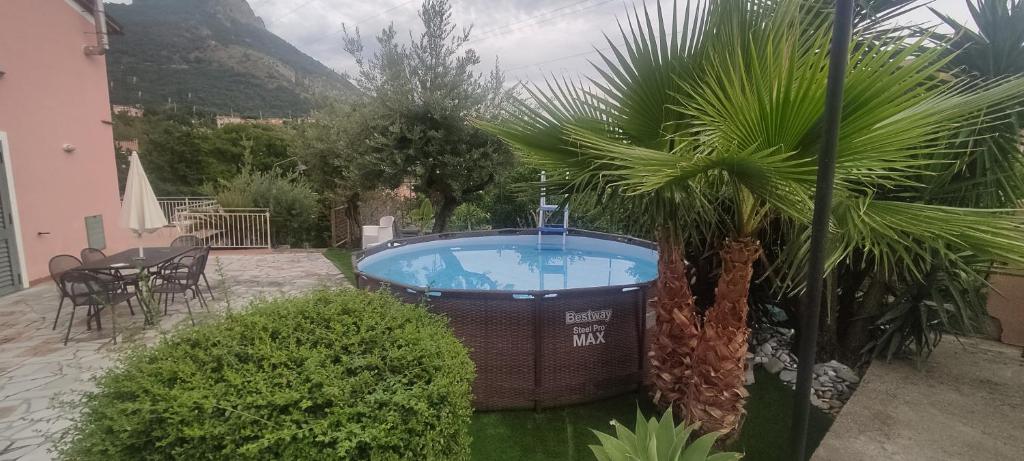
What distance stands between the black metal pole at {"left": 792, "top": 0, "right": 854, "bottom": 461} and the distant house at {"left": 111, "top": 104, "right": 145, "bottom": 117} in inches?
→ 1527

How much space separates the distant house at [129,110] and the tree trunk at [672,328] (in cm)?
3743

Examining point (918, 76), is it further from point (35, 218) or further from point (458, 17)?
Result: point (35, 218)

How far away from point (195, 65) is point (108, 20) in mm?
33415

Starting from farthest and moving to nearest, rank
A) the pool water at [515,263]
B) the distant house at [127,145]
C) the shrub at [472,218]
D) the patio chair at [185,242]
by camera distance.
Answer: the distant house at [127,145]
the shrub at [472,218]
the pool water at [515,263]
the patio chair at [185,242]

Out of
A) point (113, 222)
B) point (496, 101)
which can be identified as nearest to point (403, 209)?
point (496, 101)

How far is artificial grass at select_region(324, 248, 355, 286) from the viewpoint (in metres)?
11.3

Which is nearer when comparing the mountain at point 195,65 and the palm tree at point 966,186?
the palm tree at point 966,186

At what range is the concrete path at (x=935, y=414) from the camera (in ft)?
10.7

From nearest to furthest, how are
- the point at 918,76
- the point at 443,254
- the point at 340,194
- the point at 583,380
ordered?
the point at 918,76
the point at 583,380
the point at 443,254
the point at 340,194

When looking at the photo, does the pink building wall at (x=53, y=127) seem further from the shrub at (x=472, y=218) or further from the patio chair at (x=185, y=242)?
the shrub at (x=472, y=218)

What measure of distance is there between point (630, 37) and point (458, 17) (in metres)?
10.1

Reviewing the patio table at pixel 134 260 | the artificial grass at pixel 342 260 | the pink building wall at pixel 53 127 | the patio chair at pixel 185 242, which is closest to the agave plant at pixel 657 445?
the patio table at pixel 134 260

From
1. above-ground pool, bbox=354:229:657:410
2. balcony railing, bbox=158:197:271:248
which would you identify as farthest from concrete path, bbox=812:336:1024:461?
balcony railing, bbox=158:197:271:248

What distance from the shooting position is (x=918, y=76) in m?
2.12
